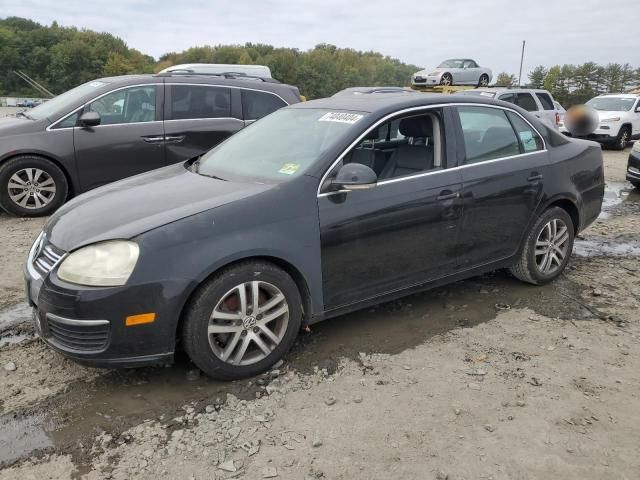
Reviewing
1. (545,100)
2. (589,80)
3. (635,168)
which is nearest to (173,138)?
(635,168)

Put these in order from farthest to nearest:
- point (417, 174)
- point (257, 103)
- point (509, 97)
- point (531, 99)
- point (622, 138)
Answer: point (622, 138), point (531, 99), point (509, 97), point (257, 103), point (417, 174)

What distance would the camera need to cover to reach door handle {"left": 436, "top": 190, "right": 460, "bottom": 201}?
3715 millimetres

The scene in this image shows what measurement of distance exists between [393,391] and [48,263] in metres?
2.07

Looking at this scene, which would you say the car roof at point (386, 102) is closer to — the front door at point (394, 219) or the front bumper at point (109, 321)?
the front door at point (394, 219)

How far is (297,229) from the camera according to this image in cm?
316

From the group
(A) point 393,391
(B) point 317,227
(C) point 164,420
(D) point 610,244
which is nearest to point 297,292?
(B) point 317,227

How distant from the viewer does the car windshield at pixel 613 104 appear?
1697cm

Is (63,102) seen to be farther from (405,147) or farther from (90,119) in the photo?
(405,147)

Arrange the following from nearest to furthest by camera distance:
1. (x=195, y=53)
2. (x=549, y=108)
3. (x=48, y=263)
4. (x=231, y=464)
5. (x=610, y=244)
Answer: (x=231, y=464)
(x=48, y=263)
(x=610, y=244)
(x=549, y=108)
(x=195, y=53)

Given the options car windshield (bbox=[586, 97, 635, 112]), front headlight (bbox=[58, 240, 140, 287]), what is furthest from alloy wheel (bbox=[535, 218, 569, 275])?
car windshield (bbox=[586, 97, 635, 112])

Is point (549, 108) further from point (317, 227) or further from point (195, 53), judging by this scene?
point (195, 53)

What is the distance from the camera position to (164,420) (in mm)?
2795

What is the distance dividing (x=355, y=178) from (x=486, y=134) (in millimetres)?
1464

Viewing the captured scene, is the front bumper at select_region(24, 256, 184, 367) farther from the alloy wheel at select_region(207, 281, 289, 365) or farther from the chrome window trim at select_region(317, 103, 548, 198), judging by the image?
the chrome window trim at select_region(317, 103, 548, 198)
